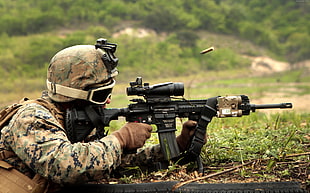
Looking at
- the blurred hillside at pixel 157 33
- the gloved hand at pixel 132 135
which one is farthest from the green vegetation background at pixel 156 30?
the gloved hand at pixel 132 135

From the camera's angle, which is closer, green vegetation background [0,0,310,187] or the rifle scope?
the rifle scope

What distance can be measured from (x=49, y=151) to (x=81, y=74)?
2.59 feet

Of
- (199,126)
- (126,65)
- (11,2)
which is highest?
(11,2)

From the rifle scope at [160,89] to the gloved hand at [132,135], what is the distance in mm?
375

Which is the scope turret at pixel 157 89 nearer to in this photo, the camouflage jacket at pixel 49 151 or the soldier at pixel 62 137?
the soldier at pixel 62 137

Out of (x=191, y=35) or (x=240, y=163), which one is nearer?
(x=240, y=163)

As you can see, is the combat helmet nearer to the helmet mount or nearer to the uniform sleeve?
the helmet mount

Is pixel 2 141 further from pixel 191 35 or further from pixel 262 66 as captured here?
pixel 262 66

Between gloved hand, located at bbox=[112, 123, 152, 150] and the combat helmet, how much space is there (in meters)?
0.39

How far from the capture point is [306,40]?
3784 cm

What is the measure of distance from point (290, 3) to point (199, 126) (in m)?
42.8

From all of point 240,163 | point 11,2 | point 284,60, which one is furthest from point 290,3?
point 240,163

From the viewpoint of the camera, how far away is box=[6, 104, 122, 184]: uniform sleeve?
2797mm

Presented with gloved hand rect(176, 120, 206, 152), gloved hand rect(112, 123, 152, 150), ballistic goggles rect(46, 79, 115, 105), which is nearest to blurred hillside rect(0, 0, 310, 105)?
gloved hand rect(176, 120, 206, 152)
